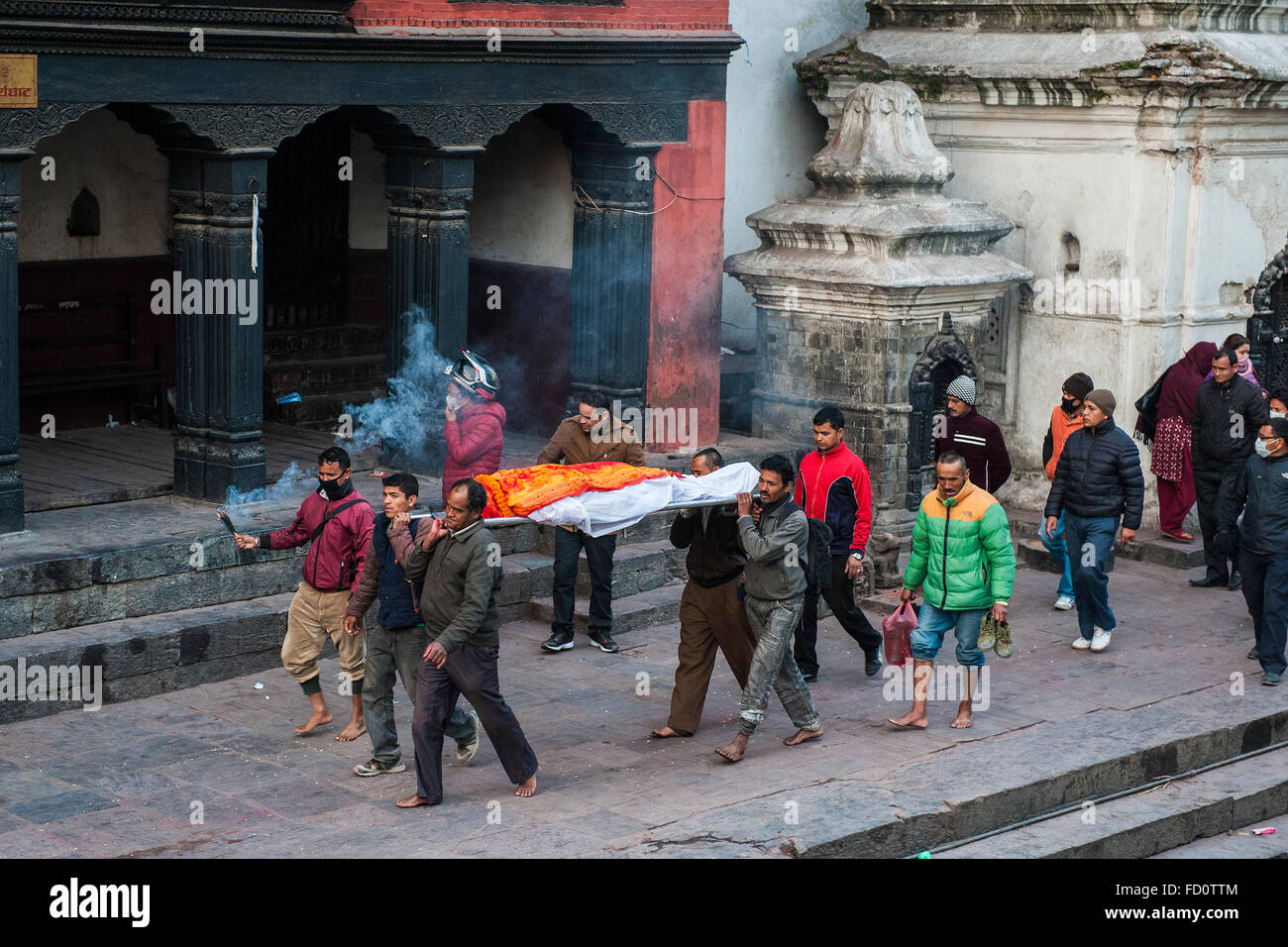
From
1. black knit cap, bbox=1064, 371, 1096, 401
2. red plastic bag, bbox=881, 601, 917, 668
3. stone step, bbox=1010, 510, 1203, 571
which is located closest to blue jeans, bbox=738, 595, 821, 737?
red plastic bag, bbox=881, 601, 917, 668

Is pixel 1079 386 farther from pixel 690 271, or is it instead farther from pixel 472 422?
pixel 472 422

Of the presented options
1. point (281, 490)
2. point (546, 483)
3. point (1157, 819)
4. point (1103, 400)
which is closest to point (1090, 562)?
point (1103, 400)

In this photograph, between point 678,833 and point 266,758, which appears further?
point 266,758

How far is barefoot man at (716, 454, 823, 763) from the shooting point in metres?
9.89

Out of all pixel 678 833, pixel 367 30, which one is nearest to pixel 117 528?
pixel 367 30

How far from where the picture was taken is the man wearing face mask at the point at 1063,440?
12844 mm

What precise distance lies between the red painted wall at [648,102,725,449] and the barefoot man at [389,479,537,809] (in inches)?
235

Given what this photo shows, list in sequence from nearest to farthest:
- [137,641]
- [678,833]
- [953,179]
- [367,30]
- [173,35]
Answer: [678,833], [137,641], [173,35], [367,30], [953,179]

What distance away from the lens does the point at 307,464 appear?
14.1 m

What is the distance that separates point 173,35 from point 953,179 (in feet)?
23.9

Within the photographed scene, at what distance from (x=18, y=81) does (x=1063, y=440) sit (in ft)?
24.2

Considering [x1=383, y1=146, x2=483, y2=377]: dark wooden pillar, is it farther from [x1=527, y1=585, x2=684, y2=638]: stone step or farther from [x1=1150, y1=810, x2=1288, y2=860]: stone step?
[x1=1150, y1=810, x2=1288, y2=860]: stone step

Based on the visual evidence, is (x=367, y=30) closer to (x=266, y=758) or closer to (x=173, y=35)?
(x=173, y=35)

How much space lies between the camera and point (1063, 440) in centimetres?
1359
